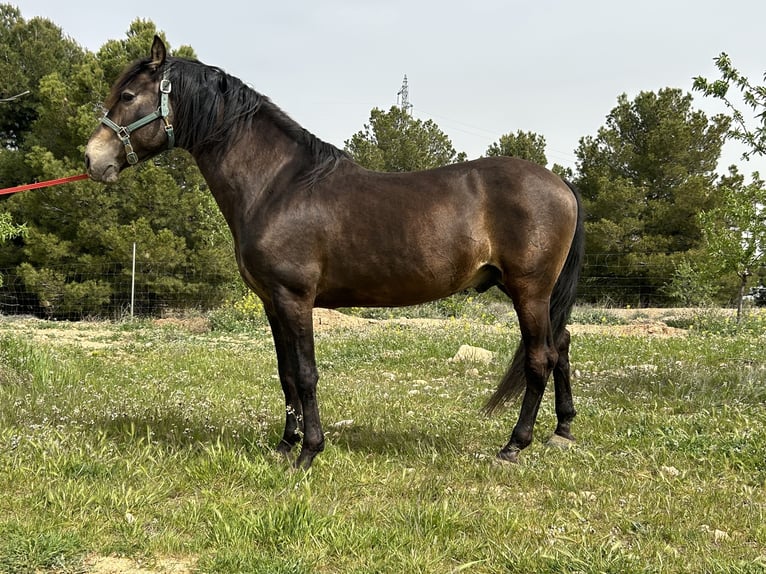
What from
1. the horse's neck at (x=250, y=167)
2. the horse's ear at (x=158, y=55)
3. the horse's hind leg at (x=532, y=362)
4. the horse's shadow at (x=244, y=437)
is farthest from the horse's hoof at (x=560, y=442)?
the horse's ear at (x=158, y=55)

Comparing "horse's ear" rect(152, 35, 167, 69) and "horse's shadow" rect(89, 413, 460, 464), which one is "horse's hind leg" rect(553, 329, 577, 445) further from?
"horse's ear" rect(152, 35, 167, 69)

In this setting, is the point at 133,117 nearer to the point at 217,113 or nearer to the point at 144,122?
the point at 144,122

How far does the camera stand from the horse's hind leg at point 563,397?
14.1 ft

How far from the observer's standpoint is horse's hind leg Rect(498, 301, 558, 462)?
384cm

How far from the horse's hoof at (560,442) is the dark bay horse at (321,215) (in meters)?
0.32

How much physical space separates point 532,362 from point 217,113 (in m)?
2.63

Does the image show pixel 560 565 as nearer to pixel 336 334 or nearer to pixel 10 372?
pixel 10 372

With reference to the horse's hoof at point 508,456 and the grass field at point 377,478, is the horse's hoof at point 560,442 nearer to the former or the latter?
the grass field at point 377,478

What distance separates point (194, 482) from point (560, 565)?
1995 mm

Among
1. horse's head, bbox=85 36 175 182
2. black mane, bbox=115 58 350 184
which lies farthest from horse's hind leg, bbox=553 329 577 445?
horse's head, bbox=85 36 175 182

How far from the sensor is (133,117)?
3.67 metres

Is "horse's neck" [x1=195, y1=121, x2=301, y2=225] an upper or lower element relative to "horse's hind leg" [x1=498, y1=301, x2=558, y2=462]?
upper

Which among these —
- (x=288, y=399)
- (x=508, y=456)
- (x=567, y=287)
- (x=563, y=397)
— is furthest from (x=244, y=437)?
(x=567, y=287)

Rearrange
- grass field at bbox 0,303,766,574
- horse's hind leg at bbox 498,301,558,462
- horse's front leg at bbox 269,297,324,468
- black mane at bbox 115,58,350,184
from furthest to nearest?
horse's hind leg at bbox 498,301,558,462, black mane at bbox 115,58,350,184, horse's front leg at bbox 269,297,324,468, grass field at bbox 0,303,766,574
